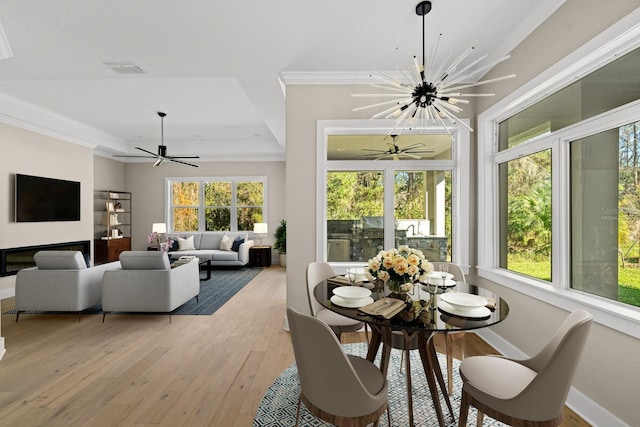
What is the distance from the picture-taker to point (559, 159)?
88.7 inches

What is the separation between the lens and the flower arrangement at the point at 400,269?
178 centimetres

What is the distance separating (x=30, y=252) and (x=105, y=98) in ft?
9.53

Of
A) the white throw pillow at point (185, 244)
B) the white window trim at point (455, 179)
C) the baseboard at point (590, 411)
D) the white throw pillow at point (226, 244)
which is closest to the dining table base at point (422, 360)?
the baseboard at point (590, 411)

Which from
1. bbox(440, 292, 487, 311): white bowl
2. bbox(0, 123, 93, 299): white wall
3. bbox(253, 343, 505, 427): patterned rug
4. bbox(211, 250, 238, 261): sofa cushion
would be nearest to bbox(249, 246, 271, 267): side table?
bbox(211, 250, 238, 261): sofa cushion

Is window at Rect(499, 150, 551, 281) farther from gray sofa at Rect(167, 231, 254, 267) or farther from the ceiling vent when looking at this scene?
gray sofa at Rect(167, 231, 254, 267)

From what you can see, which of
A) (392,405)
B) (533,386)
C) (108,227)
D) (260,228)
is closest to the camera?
(533,386)

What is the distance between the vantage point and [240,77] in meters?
3.30

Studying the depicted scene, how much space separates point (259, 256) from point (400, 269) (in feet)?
18.6

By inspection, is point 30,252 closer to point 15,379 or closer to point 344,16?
point 15,379

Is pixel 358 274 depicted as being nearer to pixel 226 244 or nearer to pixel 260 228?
pixel 260 228

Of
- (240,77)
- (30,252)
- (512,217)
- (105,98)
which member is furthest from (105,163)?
(512,217)

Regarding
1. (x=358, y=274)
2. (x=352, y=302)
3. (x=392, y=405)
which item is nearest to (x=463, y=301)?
(x=352, y=302)

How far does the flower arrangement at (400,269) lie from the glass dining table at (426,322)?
0.33 ft

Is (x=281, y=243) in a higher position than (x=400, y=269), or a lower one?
lower
